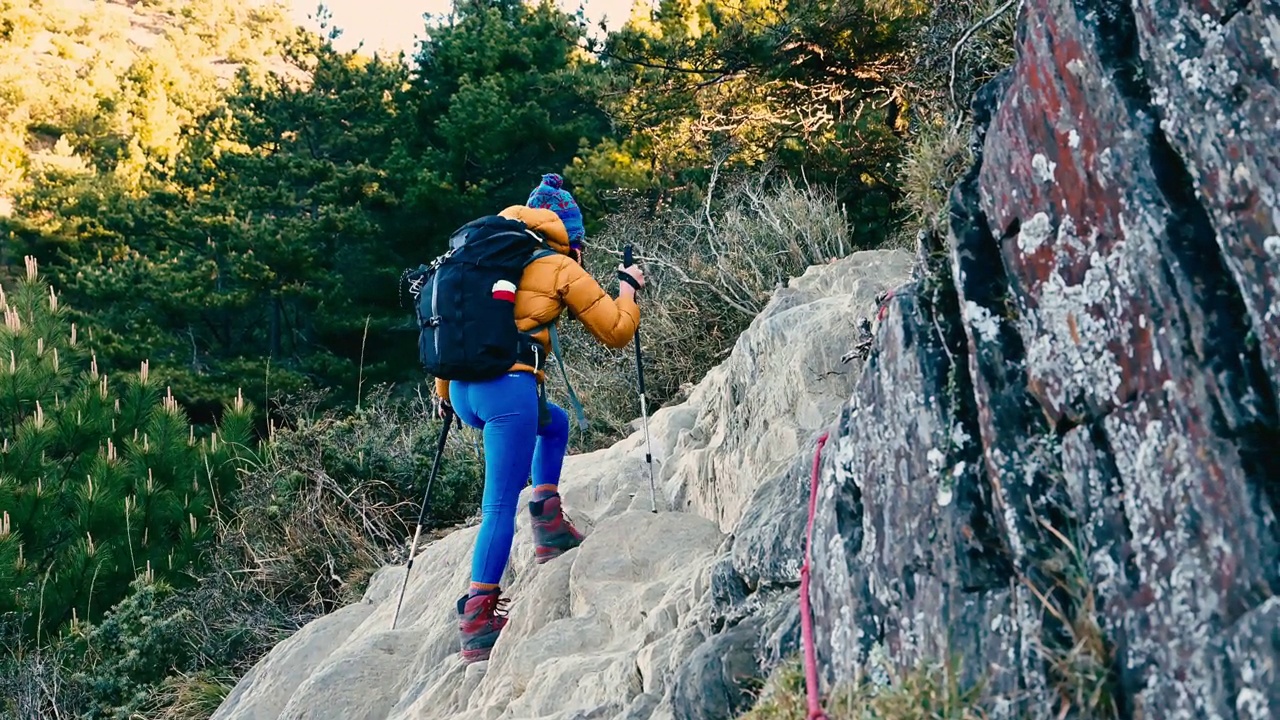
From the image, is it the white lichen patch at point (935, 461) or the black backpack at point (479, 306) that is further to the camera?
the black backpack at point (479, 306)

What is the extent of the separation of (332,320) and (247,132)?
12.9 feet

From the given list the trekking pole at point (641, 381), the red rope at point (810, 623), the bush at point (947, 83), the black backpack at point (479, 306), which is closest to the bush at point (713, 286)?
the bush at point (947, 83)

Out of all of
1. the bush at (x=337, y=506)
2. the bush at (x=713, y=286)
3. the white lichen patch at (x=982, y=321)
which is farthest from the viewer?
the bush at (x=713, y=286)

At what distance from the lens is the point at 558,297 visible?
593 cm

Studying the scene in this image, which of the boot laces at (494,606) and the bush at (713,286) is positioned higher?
the bush at (713,286)

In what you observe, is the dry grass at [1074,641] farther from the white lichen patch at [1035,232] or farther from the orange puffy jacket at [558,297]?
the orange puffy jacket at [558,297]

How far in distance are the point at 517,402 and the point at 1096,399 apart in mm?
3178

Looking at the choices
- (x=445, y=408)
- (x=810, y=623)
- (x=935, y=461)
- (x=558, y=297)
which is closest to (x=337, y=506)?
(x=445, y=408)

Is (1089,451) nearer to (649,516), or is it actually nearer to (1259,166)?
(1259,166)

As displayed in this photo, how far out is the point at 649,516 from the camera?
6391 mm

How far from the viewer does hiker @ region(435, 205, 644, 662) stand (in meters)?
5.80

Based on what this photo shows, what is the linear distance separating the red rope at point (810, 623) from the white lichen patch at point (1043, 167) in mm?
1248

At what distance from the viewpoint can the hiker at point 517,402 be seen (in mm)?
5797

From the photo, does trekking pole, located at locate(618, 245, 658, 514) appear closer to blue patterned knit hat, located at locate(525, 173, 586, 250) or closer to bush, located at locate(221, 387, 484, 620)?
blue patterned knit hat, located at locate(525, 173, 586, 250)
